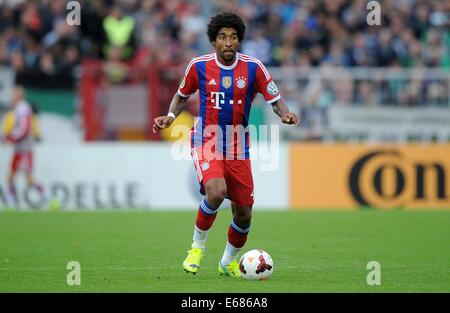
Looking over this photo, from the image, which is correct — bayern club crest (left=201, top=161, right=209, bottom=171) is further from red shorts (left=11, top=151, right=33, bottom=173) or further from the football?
red shorts (left=11, top=151, right=33, bottom=173)

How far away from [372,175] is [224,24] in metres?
11.7

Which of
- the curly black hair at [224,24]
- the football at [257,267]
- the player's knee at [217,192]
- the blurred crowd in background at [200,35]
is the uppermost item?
the blurred crowd in background at [200,35]

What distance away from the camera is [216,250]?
45.0ft

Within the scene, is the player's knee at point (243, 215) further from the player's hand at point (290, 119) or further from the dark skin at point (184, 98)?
the player's hand at point (290, 119)

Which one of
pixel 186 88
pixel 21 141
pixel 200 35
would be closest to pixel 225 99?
pixel 186 88

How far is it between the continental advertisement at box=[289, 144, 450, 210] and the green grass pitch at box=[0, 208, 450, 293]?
4.36 ft

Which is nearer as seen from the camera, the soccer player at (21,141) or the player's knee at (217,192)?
the player's knee at (217,192)

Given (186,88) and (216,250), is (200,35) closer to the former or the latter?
(216,250)

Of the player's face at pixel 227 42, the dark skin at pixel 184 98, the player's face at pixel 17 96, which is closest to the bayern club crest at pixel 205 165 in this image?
the dark skin at pixel 184 98

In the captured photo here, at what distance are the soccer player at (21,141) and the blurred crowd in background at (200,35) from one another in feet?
4.16

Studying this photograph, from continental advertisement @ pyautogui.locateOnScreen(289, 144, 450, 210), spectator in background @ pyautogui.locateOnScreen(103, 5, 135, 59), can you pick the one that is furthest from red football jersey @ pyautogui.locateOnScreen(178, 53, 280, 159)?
spectator in background @ pyautogui.locateOnScreen(103, 5, 135, 59)

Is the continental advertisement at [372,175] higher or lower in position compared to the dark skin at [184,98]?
lower

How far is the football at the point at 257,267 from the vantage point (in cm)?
1048
